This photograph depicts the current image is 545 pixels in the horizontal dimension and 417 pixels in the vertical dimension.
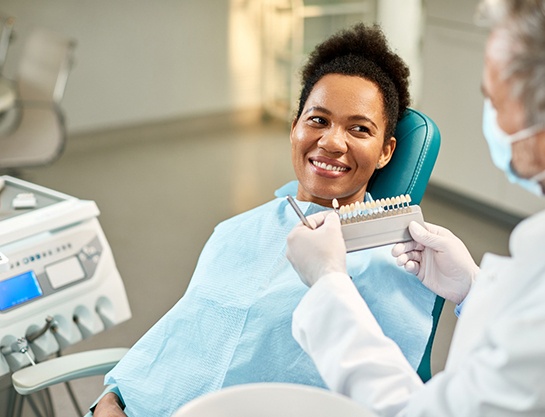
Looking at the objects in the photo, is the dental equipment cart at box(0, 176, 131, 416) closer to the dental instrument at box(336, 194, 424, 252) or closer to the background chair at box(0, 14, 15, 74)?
the dental instrument at box(336, 194, 424, 252)

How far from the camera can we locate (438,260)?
1.35m

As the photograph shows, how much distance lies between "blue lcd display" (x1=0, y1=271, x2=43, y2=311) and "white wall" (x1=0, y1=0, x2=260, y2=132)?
10.0 feet

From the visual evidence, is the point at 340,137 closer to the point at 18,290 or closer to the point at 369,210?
the point at 369,210

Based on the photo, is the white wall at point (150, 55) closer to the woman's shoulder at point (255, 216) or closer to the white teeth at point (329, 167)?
the woman's shoulder at point (255, 216)


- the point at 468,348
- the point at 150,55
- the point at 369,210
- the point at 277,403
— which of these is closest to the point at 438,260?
the point at 369,210

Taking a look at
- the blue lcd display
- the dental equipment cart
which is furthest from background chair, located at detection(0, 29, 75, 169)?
the blue lcd display

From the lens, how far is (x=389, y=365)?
39.9 inches

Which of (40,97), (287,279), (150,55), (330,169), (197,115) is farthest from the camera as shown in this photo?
(197,115)

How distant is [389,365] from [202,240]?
2.49m

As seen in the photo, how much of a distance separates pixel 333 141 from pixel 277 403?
70 centimetres

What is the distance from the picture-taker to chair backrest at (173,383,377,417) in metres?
0.91

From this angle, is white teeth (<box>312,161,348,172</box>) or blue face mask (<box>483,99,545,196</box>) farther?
white teeth (<box>312,161,348,172</box>)

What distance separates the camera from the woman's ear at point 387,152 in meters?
1.60

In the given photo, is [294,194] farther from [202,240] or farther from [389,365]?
[202,240]
